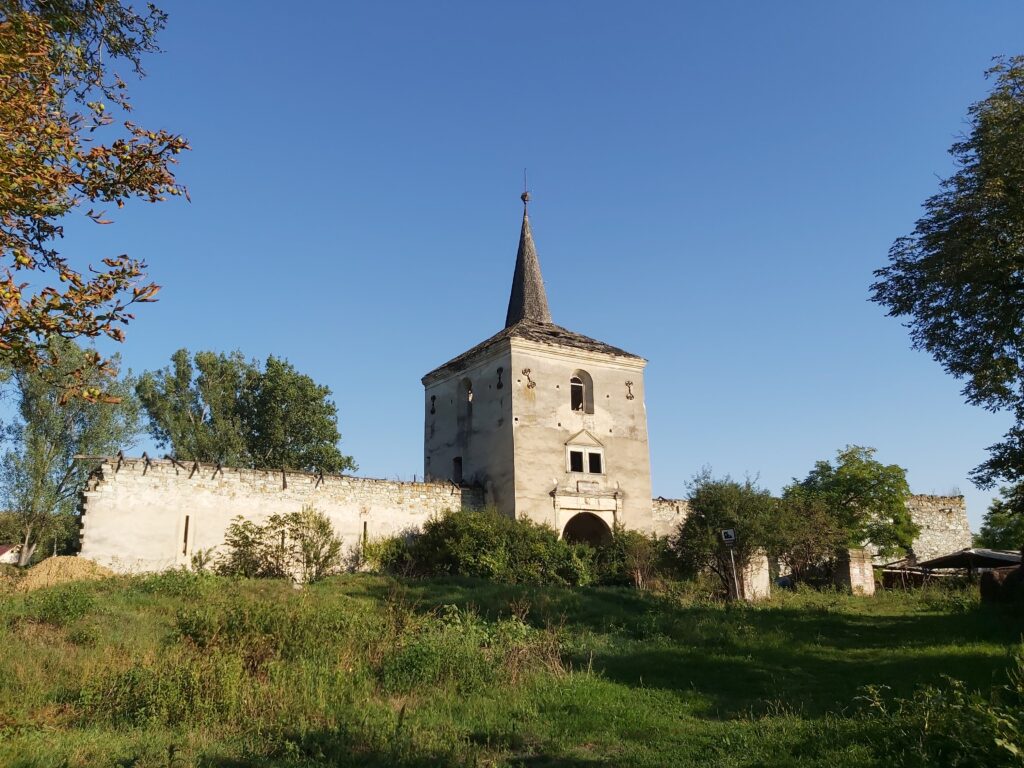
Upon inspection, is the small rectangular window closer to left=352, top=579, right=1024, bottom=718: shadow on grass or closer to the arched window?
the arched window

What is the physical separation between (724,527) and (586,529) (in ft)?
19.8

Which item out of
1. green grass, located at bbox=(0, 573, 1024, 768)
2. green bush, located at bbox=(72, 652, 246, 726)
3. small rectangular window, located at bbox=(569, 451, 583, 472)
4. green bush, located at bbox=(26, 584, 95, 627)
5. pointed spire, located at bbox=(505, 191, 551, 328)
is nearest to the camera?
green grass, located at bbox=(0, 573, 1024, 768)

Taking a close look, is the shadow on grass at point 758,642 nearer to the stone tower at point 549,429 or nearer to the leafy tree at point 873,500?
the stone tower at point 549,429

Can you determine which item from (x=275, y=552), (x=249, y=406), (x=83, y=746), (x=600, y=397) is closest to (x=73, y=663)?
(x=83, y=746)

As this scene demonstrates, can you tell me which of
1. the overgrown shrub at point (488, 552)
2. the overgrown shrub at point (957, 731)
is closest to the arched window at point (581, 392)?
the overgrown shrub at point (488, 552)

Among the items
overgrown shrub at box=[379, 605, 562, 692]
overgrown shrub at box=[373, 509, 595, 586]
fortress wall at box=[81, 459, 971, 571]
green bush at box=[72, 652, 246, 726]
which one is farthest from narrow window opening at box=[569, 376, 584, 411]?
green bush at box=[72, 652, 246, 726]

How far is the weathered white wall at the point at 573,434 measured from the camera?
25.8 meters

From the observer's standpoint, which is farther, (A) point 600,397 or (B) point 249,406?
(B) point 249,406

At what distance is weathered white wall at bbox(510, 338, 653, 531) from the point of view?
2580 centimetres

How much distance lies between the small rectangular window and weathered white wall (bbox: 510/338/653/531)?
253mm

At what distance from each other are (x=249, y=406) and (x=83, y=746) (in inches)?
1292

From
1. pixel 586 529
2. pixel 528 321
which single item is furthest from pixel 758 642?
pixel 528 321

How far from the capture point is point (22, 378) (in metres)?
32.0

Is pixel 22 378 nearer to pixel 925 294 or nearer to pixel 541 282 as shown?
pixel 541 282
